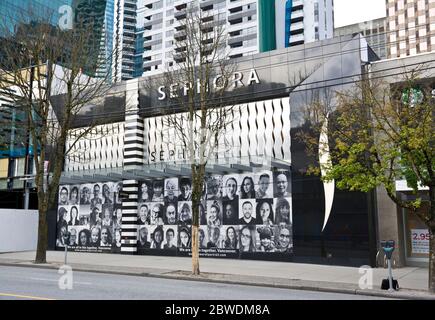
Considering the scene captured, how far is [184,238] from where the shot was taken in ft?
83.4

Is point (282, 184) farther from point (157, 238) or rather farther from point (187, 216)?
point (157, 238)

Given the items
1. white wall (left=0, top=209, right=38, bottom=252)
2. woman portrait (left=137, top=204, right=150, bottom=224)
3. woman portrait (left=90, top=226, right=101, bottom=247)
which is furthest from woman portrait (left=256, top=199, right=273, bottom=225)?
white wall (left=0, top=209, right=38, bottom=252)

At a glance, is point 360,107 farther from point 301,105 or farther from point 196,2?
point 196,2

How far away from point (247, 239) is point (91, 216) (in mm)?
11012

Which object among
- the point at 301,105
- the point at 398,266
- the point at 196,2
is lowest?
the point at 398,266

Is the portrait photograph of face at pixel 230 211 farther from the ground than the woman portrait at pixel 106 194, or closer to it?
closer to it

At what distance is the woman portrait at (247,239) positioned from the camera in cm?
2331

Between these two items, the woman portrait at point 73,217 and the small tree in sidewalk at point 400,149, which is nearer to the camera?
the small tree in sidewalk at point 400,149

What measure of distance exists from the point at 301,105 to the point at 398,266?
869cm

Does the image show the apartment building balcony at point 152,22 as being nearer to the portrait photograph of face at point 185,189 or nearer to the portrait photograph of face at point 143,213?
the portrait photograph of face at point 143,213

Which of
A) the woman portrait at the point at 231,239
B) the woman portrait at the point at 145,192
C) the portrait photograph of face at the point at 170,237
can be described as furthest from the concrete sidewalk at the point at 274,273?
the woman portrait at the point at 145,192

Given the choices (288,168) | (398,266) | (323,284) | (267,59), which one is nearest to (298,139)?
(288,168)

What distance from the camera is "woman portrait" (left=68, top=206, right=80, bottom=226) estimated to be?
29531 mm

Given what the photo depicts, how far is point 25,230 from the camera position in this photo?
3030 cm
